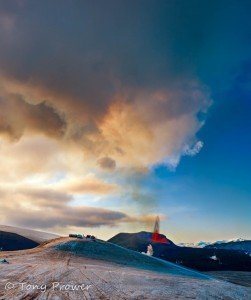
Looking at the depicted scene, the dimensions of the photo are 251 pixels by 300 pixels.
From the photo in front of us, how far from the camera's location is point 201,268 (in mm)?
168125

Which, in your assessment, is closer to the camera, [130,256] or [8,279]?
[8,279]

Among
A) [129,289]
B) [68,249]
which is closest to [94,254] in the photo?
[68,249]

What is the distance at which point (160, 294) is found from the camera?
3559 centimetres

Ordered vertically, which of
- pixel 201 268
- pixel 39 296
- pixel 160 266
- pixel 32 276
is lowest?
pixel 39 296

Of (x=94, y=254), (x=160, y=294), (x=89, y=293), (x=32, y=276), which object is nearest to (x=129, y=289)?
(x=160, y=294)

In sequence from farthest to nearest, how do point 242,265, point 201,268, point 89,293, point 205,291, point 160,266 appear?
point 242,265 < point 201,268 < point 160,266 < point 205,291 < point 89,293

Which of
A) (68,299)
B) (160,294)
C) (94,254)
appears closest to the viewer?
(68,299)

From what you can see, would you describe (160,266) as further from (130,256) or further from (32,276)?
(32,276)

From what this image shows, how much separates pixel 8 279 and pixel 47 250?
2055 inches

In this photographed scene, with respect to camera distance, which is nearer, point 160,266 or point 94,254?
point 160,266

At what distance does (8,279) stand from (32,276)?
4269 millimetres

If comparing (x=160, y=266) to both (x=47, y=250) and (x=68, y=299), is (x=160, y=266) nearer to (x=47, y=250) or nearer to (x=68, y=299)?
(x=47, y=250)

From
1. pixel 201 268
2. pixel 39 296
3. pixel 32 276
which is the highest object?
pixel 201 268

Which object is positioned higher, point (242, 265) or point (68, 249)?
point (242, 265)
